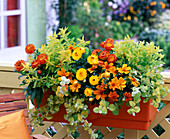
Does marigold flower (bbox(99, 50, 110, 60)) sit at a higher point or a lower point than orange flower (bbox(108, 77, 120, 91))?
higher

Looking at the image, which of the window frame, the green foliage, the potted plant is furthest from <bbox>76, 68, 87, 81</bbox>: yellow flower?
the green foliage

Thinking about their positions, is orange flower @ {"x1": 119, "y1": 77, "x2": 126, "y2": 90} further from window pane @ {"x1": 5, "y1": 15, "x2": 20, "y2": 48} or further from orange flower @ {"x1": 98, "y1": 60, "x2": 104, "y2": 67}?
window pane @ {"x1": 5, "y1": 15, "x2": 20, "y2": 48}

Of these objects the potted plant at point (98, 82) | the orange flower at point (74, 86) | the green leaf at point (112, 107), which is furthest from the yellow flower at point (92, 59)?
the green leaf at point (112, 107)

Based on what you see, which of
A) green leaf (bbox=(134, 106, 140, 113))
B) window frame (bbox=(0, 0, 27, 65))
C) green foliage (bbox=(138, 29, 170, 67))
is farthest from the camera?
green foliage (bbox=(138, 29, 170, 67))

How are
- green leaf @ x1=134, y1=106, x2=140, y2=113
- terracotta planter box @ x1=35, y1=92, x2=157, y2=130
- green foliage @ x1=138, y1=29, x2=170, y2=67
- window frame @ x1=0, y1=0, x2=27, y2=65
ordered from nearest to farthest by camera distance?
1. green leaf @ x1=134, y1=106, x2=140, y2=113
2. terracotta planter box @ x1=35, y1=92, x2=157, y2=130
3. window frame @ x1=0, y1=0, x2=27, y2=65
4. green foliage @ x1=138, y1=29, x2=170, y2=67

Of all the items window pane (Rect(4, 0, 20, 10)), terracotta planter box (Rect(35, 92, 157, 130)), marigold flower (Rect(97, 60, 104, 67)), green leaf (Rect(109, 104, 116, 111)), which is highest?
window pane (Rect(4, 0, 20, 10))

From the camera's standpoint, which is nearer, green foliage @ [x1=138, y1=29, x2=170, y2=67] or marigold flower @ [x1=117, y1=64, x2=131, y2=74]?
marigold flower @ [x1=117, y1=64, x2=131, y2=74]

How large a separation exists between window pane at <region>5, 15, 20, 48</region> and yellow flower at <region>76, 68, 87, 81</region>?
256 centimetres

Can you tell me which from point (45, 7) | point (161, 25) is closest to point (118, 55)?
point (45, 7)

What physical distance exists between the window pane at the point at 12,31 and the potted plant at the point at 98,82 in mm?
2354

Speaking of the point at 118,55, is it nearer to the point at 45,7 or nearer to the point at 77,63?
the point at 77,63

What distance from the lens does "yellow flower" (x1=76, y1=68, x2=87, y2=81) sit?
155cm

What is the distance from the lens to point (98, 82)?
61.4 inches

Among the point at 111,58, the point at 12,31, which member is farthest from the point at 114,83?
the point at 12,31
